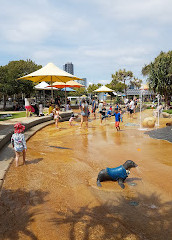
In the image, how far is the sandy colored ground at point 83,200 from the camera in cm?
283

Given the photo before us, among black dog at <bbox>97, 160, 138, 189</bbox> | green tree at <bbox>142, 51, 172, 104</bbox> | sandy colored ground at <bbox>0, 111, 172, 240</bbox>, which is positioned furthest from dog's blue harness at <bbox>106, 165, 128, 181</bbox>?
green tree at <bbox>142, 51, 172, 104</bbox>

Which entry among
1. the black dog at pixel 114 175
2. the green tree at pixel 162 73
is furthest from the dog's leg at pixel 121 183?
the green tree at pixel 162 73

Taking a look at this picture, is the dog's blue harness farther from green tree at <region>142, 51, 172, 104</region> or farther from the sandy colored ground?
green tree at <region>142, 51, 172, 104</region>

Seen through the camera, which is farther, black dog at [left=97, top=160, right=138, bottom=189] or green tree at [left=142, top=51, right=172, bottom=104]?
green tree at [left=142, top=51, right=172, bottom=104]

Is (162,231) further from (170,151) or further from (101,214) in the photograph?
(170,151)

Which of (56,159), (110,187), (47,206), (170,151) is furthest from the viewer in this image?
(170,151)

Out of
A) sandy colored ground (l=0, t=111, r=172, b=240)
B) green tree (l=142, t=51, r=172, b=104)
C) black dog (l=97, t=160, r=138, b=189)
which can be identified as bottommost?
sandy colored ground (l=0, t=111, r=172, b=240)

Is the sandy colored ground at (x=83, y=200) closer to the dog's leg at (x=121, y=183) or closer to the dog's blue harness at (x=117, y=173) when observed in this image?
the dog's leg at (x=121, y=183)

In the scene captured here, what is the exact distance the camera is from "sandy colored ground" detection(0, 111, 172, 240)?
2.83 meters

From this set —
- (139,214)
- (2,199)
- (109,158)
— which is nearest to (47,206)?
(2,199)

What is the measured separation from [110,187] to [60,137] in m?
5.54

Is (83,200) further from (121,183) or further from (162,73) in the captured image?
(162,73)

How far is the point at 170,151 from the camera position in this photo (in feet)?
23.3

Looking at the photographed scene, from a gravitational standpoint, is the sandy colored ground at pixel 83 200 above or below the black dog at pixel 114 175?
below
